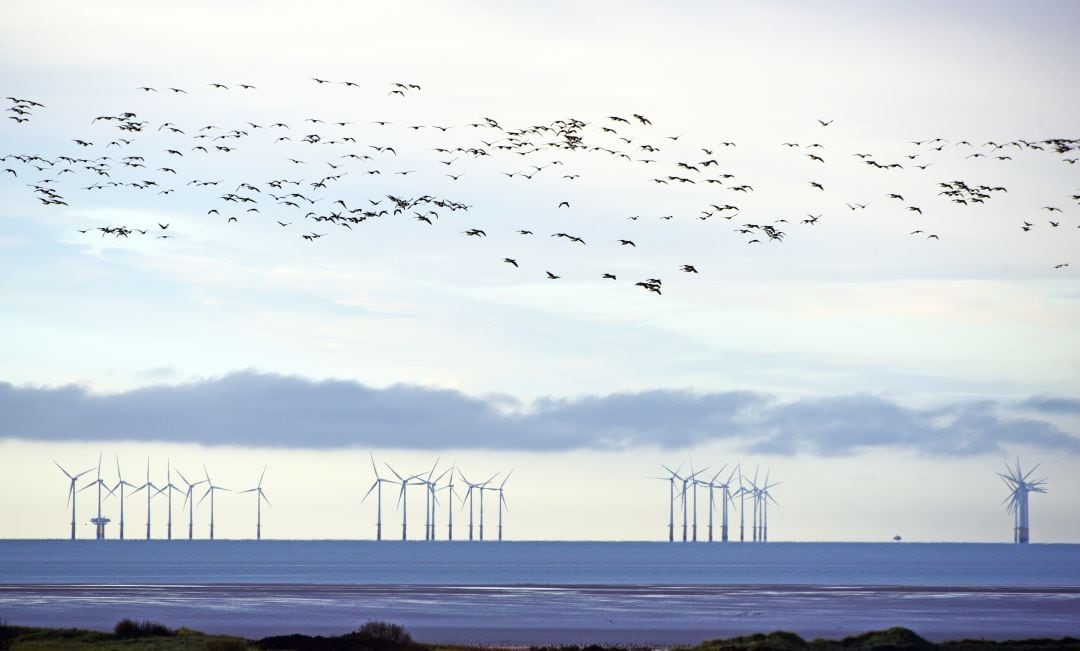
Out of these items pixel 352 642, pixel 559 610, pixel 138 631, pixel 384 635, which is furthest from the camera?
pixel 559 610

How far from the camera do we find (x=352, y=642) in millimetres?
83438

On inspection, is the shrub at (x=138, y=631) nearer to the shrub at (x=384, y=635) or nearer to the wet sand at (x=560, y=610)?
the shrub at (x=384, y=635)

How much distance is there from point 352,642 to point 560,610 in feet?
192

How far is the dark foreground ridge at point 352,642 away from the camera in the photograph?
81.1 meters

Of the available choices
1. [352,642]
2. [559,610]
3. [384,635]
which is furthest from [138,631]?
[559,610]

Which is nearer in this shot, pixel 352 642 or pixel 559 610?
pixel 352 642

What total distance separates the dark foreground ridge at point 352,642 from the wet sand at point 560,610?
48.6ft

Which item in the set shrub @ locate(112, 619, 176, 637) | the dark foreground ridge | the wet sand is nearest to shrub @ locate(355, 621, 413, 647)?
the dark foreground ridge

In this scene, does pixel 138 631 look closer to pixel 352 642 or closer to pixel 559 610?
pixel 352 642

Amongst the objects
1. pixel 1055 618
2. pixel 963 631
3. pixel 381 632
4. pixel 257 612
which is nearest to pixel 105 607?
pixel 257 612

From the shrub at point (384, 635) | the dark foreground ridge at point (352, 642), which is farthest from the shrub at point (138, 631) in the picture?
the shrub at point (384, 635)

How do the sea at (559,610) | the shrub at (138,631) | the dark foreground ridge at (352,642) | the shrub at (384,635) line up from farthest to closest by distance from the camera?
the sea at (559,610) < the shrub at (138,631) < the shrub at (384,635) < the dark foreground ridge at (352,642)

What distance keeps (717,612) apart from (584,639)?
3482cm

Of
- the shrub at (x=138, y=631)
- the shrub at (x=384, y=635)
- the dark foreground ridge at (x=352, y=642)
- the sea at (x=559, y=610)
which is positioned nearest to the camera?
the dark foreground ridge at (x=352, y=642)
